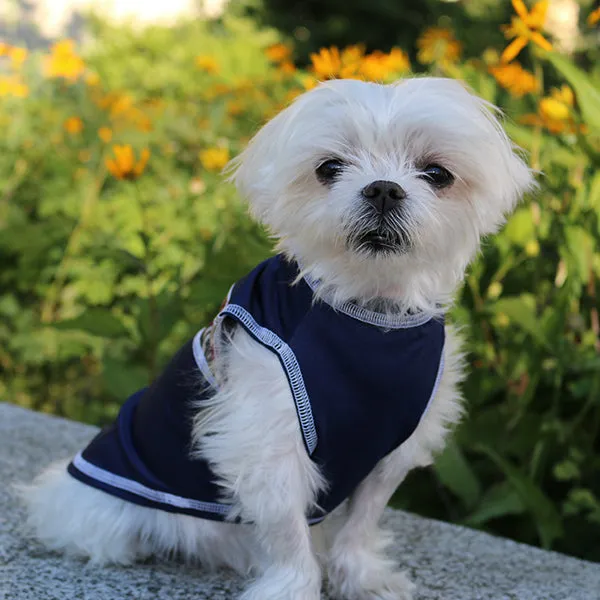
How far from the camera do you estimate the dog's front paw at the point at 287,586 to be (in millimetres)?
1782

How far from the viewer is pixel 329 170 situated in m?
1.78

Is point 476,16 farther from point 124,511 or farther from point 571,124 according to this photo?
point 124,511

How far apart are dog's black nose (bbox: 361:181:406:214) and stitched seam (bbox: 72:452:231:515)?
0.80 metres

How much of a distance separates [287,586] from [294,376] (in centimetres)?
46

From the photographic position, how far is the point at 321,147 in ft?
5.74

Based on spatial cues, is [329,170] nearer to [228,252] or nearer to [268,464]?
[268,464]

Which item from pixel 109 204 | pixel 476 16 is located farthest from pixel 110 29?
pixel 109 204

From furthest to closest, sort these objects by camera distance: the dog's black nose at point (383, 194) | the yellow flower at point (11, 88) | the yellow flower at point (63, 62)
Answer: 1. the yellow flower at point (11, 88)
2. the yellow flower at point (63, 62)
3. the dog's black nose at point (383, 194)

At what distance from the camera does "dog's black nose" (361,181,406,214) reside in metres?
1.68

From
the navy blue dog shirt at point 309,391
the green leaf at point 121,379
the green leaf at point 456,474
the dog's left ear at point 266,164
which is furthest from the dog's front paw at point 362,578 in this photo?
the green leaf at point 121,379

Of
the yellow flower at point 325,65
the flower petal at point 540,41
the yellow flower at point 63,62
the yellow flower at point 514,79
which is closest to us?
the flower petal at point 540,41

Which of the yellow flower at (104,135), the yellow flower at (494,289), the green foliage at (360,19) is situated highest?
the green foliage at (360,19)

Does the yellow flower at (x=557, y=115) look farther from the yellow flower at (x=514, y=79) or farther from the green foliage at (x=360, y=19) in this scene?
the green foliage at (x=360, y=19)

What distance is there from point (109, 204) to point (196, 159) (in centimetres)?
58
